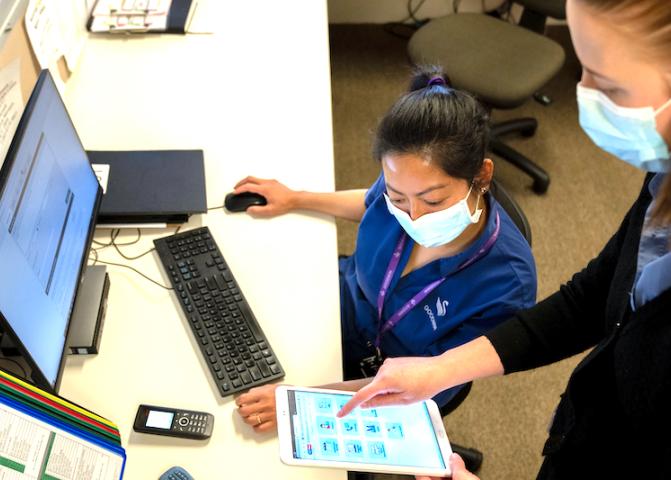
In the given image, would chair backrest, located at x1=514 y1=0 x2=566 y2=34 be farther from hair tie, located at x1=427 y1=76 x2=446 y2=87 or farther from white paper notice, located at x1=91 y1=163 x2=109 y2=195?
white paper notice, located at x1=91 y1=163 x2=109 y2=195

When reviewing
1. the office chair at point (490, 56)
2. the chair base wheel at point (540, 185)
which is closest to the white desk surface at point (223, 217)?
the office chair at point (490, 56)

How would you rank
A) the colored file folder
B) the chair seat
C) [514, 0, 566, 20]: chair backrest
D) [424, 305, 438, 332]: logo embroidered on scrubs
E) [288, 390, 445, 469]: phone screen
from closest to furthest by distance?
the colored file folder < [288, 390, 445, 469]: phone screen < [424, 305, 438, 332]: logo embroidered on scrubs < the chair seat < [514, 0, 566, 20]: chair backrest

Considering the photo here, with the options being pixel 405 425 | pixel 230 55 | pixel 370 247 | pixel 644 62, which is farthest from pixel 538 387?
pixel 644 62

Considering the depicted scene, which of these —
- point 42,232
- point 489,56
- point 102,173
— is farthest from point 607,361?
point 489,56

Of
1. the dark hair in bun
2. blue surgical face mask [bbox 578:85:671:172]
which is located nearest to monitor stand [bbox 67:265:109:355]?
the dark hair in bun

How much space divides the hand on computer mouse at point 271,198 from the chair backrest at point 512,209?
42cm

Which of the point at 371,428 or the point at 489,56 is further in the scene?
the point at 489,56

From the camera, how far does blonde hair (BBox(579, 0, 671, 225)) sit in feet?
2.01

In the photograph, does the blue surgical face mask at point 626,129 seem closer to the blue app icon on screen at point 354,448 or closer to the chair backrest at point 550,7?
the blue app icon on screen at point 354,448

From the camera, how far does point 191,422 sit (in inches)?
39.9

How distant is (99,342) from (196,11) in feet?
3.79

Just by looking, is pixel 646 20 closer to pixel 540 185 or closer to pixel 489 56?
pixel 489 56

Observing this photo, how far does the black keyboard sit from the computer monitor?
0.59ft

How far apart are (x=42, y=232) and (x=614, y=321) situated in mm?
821
